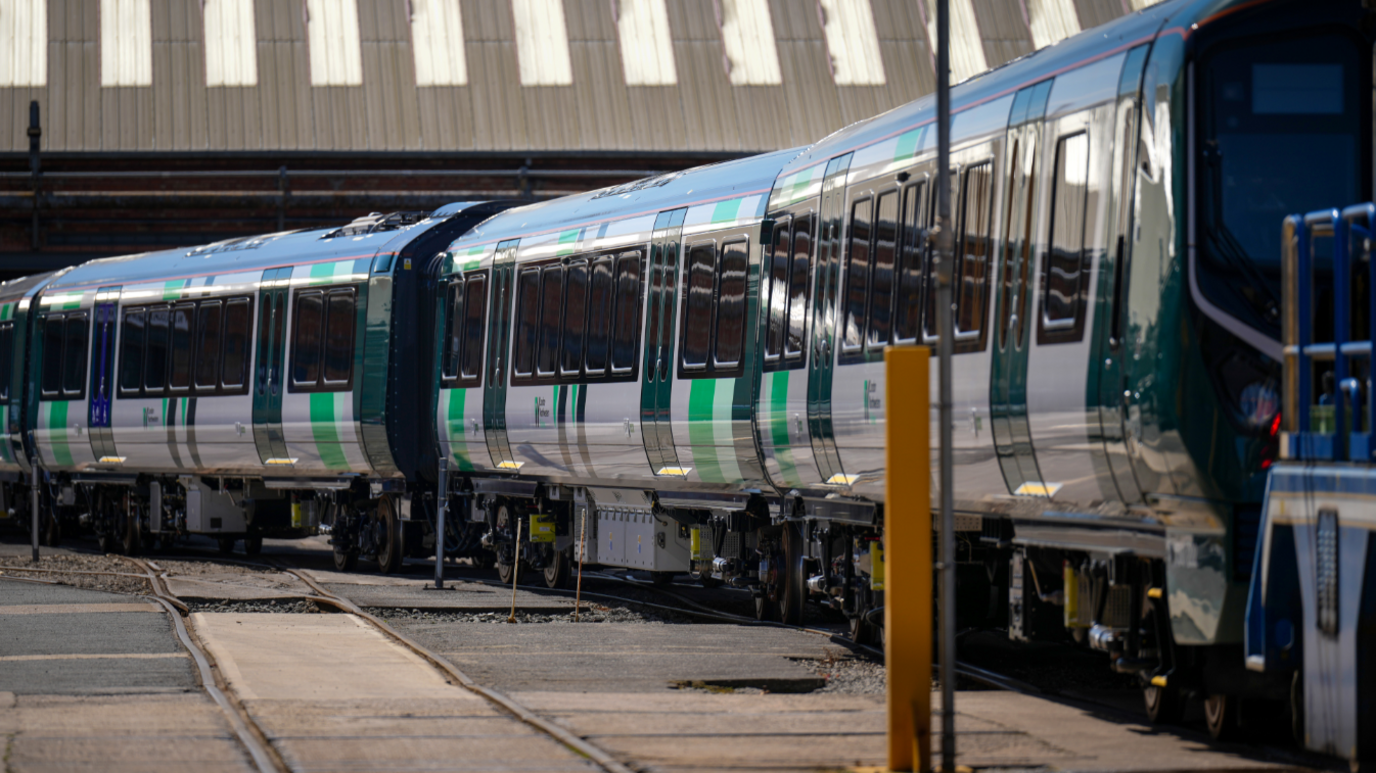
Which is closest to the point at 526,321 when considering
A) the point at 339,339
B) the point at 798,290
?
the point at 339,339

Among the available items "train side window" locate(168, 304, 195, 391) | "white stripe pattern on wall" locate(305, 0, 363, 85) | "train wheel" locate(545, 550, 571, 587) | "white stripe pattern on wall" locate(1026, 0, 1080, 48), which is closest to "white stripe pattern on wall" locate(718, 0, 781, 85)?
"white stripe pattern on wall" locate(1026, 0, 1080, 48)

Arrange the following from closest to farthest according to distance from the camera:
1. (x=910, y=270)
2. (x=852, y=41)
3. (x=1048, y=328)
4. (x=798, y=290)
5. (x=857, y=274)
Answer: (x=1048, y=328), (x=910, y=270), (x=857, y=274), (x=798, y=290), (x=852, y=41)

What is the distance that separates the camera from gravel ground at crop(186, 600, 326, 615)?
19.2 metres

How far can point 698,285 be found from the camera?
56.6ft

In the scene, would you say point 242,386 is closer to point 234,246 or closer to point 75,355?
point 234,246

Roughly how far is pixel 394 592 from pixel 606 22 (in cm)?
2368

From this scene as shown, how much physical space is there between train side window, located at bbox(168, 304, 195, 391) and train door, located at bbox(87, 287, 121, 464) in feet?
5.90

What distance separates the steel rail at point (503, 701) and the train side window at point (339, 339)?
4.70 meters

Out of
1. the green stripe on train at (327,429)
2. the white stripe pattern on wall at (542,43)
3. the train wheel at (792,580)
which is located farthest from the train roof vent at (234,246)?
the white stripe pattern on wall at (542,43)

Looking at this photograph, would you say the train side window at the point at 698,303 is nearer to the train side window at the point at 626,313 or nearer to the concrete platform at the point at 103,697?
the train side window at the point at 626,313

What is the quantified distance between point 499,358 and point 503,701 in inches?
368

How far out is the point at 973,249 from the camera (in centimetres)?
1193

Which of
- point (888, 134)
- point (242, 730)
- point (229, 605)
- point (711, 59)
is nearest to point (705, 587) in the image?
point (229, 605)

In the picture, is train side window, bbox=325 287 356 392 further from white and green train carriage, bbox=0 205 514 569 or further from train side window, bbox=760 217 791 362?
train side window, bbox=760 217 791 362
